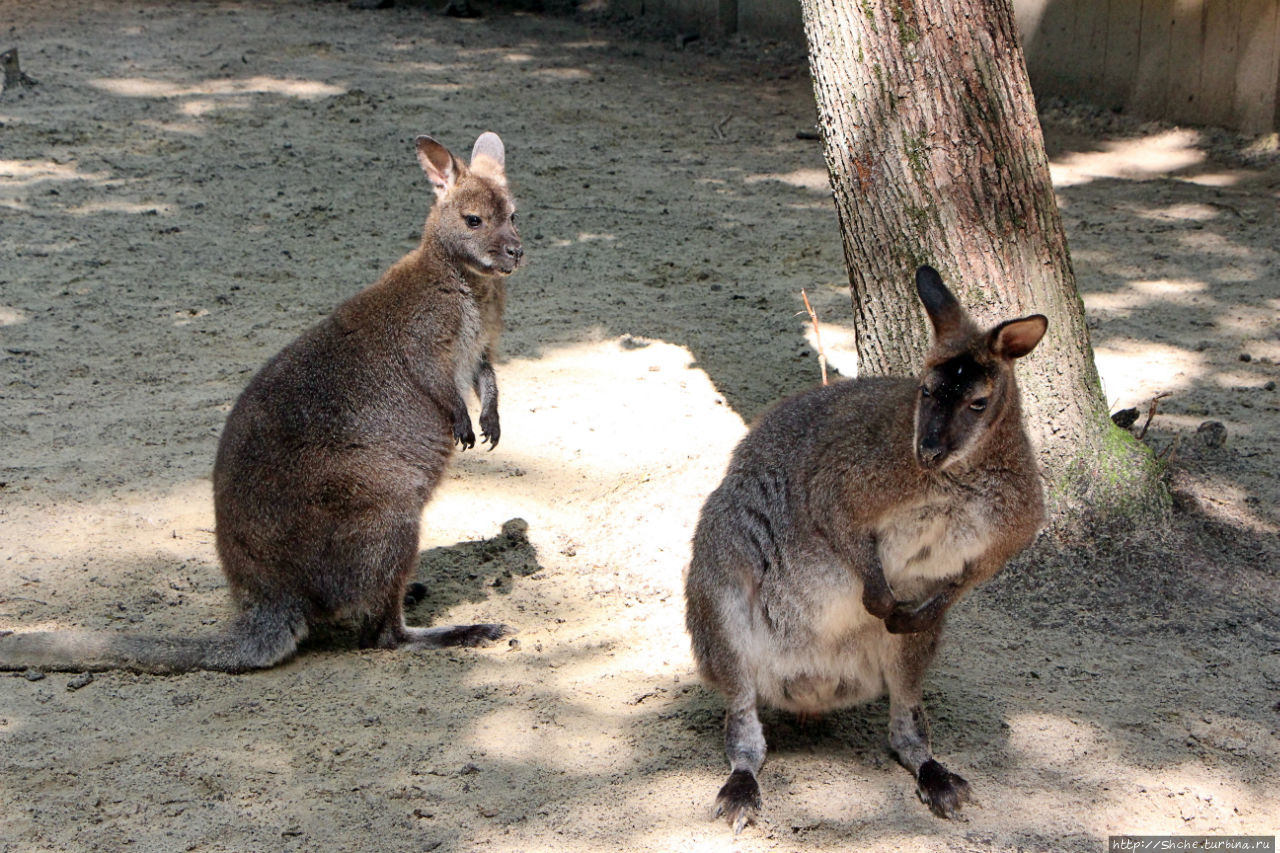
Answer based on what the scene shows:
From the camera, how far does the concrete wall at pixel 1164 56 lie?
833 centimetres

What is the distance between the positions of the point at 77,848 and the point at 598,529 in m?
2.16

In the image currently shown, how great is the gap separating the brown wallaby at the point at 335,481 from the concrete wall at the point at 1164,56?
606cm

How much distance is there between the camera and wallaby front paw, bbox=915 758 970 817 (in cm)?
314

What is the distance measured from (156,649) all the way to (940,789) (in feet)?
7.15

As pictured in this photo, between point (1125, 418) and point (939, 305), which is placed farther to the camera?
point (1125, 418)

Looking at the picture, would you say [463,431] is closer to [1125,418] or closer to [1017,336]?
[1017,336]

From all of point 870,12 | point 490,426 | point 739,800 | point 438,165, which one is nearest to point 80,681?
point 490,426

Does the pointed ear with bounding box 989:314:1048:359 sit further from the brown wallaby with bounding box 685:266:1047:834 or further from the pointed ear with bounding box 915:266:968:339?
the pointed ear with bounding box 915:266:968:339

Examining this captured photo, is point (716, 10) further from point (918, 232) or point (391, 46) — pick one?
point (918, 232)

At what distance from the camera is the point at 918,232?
4141mm

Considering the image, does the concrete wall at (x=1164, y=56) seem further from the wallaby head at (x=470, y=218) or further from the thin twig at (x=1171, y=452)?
the wallaby head at (x=470, y=218)

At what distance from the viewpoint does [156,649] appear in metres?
3.75

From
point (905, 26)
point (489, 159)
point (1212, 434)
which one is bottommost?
point (1212, 434)

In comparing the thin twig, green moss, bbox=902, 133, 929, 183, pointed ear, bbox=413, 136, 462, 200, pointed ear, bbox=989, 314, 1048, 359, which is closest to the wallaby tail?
pointed ear, bbox=413, 136, 462, 200
